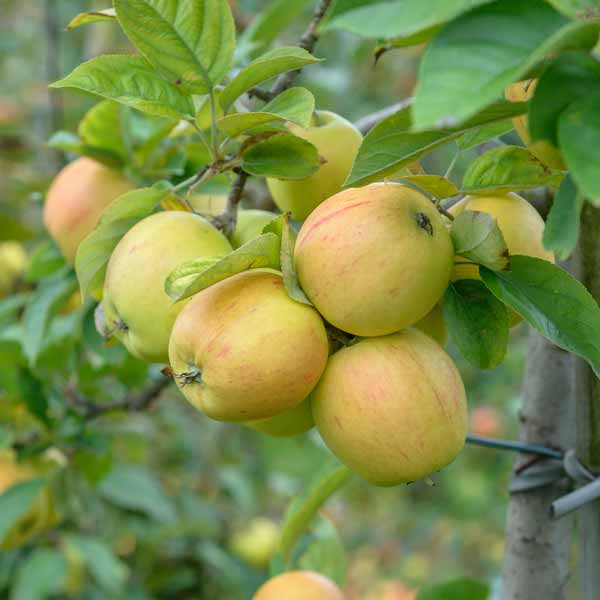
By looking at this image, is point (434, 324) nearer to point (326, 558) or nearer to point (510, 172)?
point (510, 172)

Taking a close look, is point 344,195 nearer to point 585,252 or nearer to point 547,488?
point 585,252

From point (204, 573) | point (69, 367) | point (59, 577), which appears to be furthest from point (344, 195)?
point (204, 573)

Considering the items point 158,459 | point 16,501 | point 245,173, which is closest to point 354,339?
point 245,173

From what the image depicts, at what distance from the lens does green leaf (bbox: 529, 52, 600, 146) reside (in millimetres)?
408

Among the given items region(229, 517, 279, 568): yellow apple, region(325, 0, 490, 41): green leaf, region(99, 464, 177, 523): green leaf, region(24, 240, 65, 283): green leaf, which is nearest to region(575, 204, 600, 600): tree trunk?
region(325, 0, 490, 41): green leaf

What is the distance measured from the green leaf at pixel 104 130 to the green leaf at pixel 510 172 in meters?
0.48

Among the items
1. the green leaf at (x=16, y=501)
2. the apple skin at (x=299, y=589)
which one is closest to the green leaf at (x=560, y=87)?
the apple skin at (x=299, y=589)

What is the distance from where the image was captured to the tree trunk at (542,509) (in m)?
0.76

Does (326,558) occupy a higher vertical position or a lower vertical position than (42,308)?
lower

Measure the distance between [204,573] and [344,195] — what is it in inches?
53.1

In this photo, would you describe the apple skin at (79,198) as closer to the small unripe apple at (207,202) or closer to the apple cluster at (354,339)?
the small unripe apple at (207,202)

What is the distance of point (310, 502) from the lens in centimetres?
84

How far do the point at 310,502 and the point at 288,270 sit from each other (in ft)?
1.16

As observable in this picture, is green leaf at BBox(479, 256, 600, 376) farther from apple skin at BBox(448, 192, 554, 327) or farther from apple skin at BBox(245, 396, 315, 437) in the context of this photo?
apple skin at BBox(245, 396, 315, 437)
